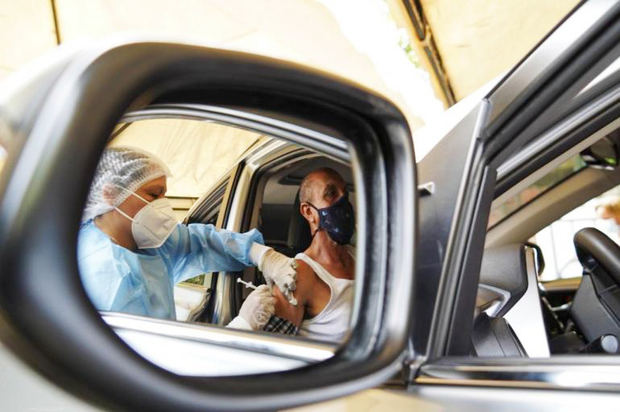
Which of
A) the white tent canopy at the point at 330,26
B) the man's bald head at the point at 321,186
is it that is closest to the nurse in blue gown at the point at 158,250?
the man's bald head at the point at 321,186

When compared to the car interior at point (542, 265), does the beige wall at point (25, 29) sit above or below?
above

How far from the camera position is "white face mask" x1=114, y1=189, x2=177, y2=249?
0.94 meters

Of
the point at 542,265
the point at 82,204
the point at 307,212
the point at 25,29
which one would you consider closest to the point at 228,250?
the point at 307,212

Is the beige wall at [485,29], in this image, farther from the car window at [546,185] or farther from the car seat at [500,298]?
the car seat at [500,298]

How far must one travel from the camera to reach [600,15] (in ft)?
3.33

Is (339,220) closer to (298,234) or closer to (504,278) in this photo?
(298,234)

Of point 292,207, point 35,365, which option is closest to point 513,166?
point 292,207

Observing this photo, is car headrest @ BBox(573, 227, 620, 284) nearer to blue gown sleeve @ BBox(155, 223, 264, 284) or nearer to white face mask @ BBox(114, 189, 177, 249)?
blue gown sleeve @ BBox(155, 223, 264, 284)

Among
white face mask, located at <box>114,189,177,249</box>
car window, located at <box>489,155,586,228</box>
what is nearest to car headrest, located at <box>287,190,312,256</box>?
white face mask, located at <box>114,189,177,249</box>

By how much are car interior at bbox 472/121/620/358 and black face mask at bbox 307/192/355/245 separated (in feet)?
1.72

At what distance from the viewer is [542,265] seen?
2312mm

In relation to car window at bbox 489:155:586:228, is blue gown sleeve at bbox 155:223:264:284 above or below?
below

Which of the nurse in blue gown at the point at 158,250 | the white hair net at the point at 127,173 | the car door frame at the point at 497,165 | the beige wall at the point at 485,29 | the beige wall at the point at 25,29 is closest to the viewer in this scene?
the white hair net at the point at 127,173

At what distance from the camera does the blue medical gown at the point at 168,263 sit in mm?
900
